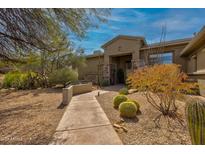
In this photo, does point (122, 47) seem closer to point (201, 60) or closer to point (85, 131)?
point (201, 60)

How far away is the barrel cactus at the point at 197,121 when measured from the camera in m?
2.95

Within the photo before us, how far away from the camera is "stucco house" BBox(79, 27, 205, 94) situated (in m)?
10.3

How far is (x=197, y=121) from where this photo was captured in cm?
297

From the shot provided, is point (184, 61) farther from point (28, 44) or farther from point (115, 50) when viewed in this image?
point (28, 44)

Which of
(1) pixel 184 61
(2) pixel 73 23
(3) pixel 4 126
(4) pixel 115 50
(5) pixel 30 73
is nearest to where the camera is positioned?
(3) pixel 4 126

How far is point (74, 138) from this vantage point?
362 cm

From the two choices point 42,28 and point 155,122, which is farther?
point 42,28

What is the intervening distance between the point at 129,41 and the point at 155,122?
492 inches

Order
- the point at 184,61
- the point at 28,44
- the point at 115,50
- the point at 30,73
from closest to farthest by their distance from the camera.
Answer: the point at 28,44 < the point at 184,61 < the point at 30,73 < the point at 115,50

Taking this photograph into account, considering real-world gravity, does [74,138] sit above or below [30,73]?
below

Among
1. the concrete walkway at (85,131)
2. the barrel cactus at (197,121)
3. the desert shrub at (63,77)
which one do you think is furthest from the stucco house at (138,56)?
the concrete walkway at (85,131)

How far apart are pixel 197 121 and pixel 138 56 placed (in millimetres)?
12930

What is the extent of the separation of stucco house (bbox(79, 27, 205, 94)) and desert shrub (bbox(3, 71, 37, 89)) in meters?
7.05
